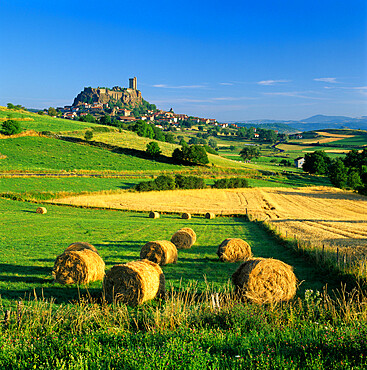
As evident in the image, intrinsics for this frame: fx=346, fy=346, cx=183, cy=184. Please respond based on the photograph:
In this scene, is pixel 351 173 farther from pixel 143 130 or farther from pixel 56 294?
Answer: pixel 56 294

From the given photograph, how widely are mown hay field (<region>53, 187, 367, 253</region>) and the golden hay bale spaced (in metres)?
22.4

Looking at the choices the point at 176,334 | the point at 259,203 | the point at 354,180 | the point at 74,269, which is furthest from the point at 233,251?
the point at 354,180

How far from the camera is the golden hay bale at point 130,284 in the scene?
1157cm

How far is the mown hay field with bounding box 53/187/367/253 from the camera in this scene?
43.6m

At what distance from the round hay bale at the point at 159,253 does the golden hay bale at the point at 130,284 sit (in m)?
5.29

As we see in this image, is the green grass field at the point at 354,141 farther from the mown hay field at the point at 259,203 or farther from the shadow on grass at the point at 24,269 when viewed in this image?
the shadow on grass at the point at 24,269

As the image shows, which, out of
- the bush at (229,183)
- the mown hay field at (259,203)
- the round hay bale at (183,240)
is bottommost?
the mown hay field at (259,203)

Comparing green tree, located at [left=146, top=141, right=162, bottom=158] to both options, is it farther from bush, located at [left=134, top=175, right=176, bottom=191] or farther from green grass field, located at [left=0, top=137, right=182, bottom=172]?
bush, located at [left=134, top=175, right=176, bottom=191]

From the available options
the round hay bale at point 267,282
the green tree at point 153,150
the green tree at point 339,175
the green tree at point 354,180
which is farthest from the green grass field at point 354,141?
the round hay bale at point 267,282

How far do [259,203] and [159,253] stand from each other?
41.3 metres

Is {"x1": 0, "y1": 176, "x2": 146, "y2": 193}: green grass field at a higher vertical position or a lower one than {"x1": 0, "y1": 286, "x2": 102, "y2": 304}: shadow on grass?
lower

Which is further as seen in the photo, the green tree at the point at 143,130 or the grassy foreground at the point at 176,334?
the green tree at the point at 143,130

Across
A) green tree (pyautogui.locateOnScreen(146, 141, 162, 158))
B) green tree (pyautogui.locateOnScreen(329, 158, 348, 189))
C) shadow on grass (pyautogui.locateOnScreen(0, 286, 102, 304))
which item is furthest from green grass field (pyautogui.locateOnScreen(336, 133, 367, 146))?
shadow on grass (pyautogui.locateOnScreen(0, 286, 102, 304))

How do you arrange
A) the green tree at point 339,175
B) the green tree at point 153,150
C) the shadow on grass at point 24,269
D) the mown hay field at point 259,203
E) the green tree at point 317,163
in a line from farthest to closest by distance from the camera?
the green tree at point 317,163, the green tree at point 153,150, the green tree at point 339,175, the mown hay field at point 259,203, the shadow on grass at point 24,269
